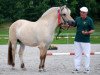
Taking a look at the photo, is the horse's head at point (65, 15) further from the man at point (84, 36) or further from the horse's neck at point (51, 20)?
the man at point (84, 36)

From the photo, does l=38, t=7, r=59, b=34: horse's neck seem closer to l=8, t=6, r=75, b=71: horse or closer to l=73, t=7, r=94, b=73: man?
l=8, t=6, r=75, b=71: horse

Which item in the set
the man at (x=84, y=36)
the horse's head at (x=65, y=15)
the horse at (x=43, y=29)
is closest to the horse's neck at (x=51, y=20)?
the horse at (x=43, y=29)

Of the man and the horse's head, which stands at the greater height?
the horse's head

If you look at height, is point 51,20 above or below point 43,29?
above

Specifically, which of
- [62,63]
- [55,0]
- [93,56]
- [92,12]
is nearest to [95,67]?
[62,63]

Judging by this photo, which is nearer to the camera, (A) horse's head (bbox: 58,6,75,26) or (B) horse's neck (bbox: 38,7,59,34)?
(A) horse's head (bbox: 58,6,75,26)

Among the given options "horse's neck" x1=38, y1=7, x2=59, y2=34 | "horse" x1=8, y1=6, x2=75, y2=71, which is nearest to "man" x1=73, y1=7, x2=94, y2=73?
"horse" x1=8, y1=6, x2=75, y2=71

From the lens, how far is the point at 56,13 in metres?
13.4

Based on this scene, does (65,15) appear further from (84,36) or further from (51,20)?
(84,36)

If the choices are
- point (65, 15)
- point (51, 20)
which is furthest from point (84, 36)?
point (51, 20)

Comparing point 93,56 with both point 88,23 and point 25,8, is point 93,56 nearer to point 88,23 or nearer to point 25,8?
point 88,23

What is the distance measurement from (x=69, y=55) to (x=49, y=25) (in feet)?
19.5

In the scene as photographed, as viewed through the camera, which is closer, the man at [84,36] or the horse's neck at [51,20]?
the man at [84,36]

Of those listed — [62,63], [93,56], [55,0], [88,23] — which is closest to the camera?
[88,23]
